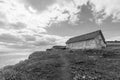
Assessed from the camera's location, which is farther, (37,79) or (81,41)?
(81,41)

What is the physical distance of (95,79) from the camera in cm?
889

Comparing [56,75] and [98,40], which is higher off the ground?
[98,40]

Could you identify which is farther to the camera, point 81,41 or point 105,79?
point 81,41

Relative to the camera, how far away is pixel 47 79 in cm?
930

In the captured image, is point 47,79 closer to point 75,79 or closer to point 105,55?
point 75,79

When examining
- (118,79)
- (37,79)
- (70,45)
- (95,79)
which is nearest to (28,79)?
(37,79)

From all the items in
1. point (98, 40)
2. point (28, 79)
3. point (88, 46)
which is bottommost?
point (28, 79)

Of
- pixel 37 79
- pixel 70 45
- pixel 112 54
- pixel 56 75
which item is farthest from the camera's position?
pixel 70 45

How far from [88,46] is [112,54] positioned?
356 inches

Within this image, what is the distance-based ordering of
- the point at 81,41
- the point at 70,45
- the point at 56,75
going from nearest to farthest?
1. the point at 56,75
2. the point at 81,41
3. the point at 70,45

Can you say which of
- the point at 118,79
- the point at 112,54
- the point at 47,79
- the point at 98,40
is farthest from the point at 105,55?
the point at 47,79

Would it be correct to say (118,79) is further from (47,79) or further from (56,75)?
(47,79)

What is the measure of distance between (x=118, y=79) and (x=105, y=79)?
56.3 inches

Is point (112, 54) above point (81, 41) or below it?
below
